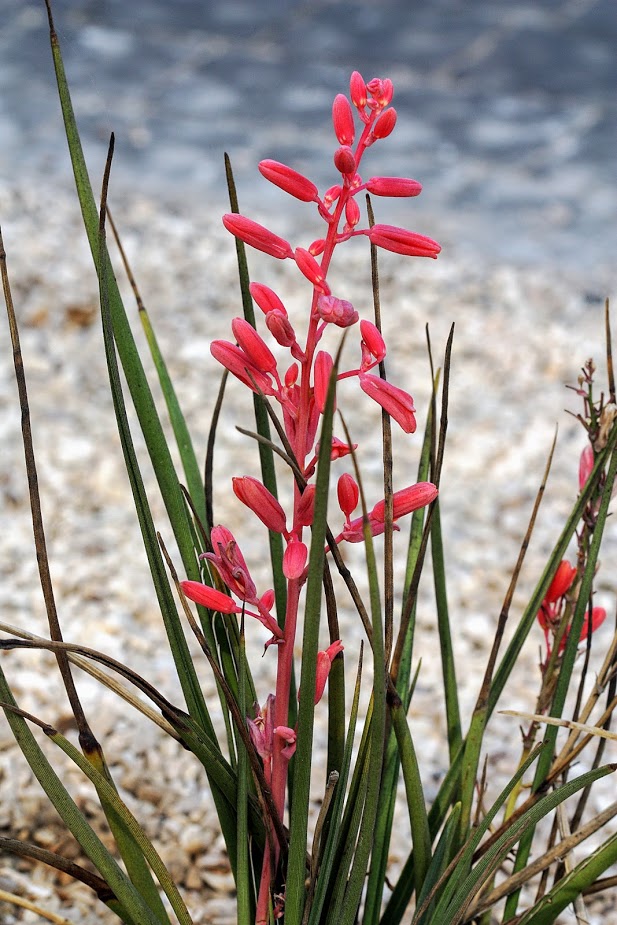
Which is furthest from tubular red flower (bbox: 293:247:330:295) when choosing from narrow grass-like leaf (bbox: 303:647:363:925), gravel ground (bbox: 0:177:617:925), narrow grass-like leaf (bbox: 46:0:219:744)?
gravel ground (bbox: 0:177:617:925)

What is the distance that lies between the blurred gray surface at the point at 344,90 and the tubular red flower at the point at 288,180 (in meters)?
2.02

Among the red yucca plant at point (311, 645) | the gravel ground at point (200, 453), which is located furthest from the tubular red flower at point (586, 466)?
the gravel ground at point (200, 453)

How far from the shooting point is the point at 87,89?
114 inches

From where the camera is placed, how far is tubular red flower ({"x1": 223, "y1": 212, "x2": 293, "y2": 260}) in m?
0.44

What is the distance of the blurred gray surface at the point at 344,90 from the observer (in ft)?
8.43

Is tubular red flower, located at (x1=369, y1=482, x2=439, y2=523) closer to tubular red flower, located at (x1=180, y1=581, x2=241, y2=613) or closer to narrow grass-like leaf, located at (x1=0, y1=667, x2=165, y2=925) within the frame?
tubular red flower, located at (x1=180, y1=581, x2=241, y2=613)

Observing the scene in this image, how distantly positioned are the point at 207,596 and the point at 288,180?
204 millimetres

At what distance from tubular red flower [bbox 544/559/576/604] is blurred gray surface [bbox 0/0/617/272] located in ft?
6.33

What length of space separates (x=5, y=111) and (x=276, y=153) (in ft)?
2.77

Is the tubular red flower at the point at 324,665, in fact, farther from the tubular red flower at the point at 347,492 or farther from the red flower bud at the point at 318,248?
the red flower bud at the point at 318,248

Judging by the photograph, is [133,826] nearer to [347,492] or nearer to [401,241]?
[347,492]

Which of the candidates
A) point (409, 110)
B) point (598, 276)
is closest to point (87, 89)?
point (409, 110)

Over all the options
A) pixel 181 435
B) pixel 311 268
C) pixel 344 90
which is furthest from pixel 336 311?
pixel 344 90

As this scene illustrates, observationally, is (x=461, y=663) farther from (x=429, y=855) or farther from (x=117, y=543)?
(x=429, y=855)
